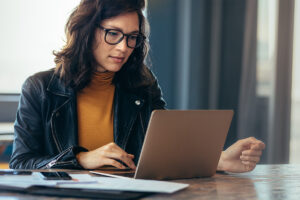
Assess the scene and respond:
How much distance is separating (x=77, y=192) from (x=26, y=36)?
206 cm

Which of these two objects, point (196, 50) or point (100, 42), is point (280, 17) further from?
point (100, 42)

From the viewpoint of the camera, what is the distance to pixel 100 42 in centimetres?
182

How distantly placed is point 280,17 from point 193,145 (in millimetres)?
2191

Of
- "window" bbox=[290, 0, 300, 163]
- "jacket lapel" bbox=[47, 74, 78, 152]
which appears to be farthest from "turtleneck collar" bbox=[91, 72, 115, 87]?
"window" bbox=[290, 0, 300, 163]

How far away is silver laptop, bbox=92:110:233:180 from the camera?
1.15 meters

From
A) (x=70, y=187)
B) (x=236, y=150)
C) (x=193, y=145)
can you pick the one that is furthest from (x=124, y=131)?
(x=70, y=187)

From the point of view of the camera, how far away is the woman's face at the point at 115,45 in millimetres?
1752

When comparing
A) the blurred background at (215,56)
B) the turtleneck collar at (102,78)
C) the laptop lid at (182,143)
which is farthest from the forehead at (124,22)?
the blurred background at (215,56)

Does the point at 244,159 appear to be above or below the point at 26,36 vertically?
below

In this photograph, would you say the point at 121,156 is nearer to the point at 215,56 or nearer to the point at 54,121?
the point at 54,121

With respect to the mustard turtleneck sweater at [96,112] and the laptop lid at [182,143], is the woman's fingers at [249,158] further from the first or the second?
the mustard turtleneck sweater at [96,112]

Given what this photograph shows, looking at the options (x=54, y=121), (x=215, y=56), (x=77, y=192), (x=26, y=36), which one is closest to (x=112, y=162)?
(x=77, y=192)

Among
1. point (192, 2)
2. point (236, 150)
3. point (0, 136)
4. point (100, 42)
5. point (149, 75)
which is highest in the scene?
point (192, 2)

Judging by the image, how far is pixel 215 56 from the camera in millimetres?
3102
